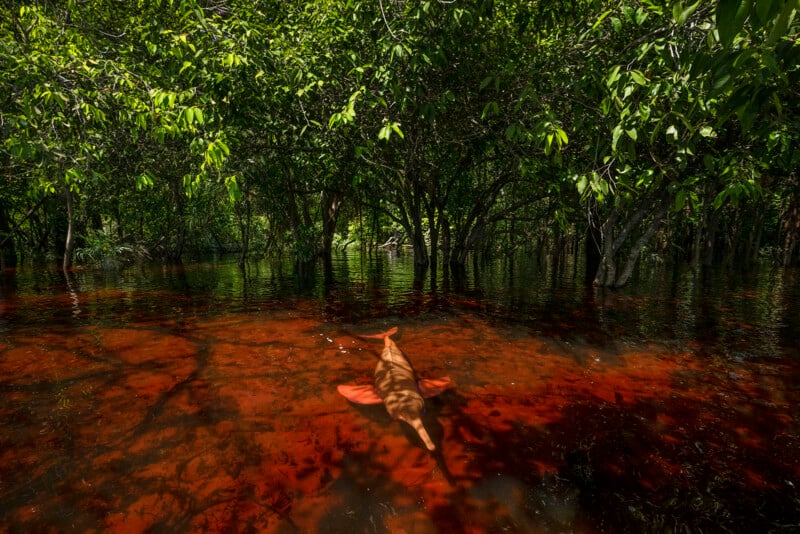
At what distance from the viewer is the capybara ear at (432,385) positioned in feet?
13.6

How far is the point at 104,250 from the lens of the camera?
60.6 feet

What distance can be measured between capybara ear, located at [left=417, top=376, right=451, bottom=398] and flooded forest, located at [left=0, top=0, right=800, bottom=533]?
0.17ft

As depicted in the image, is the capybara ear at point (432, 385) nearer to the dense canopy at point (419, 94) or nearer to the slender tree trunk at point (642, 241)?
the dense canopy at point (419, 94)

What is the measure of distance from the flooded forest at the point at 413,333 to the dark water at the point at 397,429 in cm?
3

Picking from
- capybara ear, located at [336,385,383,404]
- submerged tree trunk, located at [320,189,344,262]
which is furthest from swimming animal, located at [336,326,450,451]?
submerged tree trunk, located at [320,189,344,262]

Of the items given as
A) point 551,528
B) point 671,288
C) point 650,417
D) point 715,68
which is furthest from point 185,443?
point 671,288

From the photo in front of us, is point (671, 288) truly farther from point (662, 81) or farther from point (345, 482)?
point (345, 482)

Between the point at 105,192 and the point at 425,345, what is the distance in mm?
19852

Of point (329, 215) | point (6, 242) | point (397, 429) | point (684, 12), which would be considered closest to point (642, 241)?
point (397, 429)

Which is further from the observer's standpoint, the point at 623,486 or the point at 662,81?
the point at 662,81

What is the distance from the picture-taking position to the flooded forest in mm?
2594

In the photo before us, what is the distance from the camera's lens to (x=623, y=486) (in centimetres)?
275

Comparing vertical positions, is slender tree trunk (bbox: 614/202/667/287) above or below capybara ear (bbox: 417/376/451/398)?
above

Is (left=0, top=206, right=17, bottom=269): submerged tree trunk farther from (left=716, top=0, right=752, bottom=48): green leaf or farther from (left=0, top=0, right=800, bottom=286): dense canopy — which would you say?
(left=716, top=0, right=752, bottom=48): green leaf
